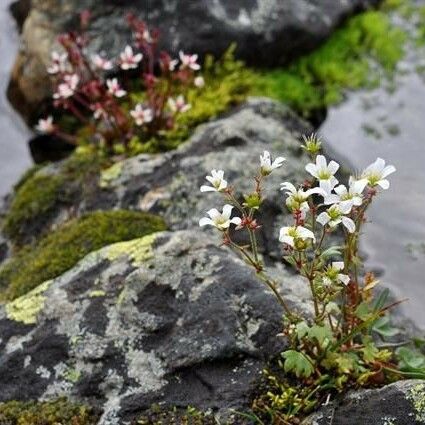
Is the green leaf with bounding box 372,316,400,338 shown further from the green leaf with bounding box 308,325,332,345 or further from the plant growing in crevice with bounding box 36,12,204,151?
the plant growing in crevice with bounding box 36,12,204,151

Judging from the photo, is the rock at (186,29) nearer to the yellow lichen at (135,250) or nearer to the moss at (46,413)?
the yellow lichen at (135,250)

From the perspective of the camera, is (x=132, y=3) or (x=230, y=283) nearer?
(x=230, y=283)

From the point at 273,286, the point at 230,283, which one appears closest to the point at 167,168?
the point at 230,283

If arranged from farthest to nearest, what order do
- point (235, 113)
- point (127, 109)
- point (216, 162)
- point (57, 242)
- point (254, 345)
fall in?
point (127, 109) < point (235, 113) < point (216, 162) < point (57, 242) < point (254, 345)

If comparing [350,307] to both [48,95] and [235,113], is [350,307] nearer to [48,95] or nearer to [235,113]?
[235,113]

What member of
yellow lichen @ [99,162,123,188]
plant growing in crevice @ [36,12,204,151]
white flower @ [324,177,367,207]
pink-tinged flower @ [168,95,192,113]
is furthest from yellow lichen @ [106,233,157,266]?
pink-tinged flower @ [168,95,192,113]

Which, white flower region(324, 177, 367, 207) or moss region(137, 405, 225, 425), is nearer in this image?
white flower region(324, 177, 367, 207)

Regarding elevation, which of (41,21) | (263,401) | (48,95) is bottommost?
(263,401)
